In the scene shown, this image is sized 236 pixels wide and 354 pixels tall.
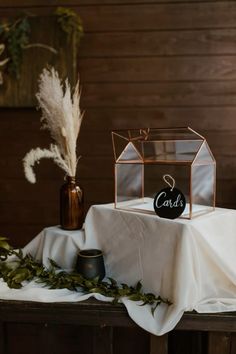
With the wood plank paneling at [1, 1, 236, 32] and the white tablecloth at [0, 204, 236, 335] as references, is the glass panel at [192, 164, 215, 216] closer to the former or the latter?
the white tablecloth at [0, 204, 236, 335]

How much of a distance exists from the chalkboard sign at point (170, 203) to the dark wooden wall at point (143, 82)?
1.31 m

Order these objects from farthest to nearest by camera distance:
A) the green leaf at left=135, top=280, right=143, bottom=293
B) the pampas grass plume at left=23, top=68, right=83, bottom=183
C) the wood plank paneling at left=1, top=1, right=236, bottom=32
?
the wood plank paneling at left=1, top=1, right=236, bottom=32, the pampas grass plume at left=23, top=68, right=83, bottom=183, the green leaf at left=135, top=280, right=143, bottom=293

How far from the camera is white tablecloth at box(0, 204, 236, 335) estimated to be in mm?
1203

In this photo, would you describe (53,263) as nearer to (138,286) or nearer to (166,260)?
(138,286)

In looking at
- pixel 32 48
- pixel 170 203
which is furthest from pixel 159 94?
pixel 170 203

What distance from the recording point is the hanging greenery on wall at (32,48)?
2.46m

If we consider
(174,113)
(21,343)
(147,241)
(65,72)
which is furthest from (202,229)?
(65,72)

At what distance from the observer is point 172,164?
1400 millimetres

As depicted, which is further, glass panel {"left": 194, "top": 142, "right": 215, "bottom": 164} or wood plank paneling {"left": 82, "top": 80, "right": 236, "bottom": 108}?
wood plank paneling {"left": 82, "top": 80, "right": 236, "bottom": 108}

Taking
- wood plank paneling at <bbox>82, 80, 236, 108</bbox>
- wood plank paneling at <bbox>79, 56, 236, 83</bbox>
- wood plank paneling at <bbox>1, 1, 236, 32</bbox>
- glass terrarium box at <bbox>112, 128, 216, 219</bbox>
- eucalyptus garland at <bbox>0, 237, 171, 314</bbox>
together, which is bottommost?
eucalyptus garland at <bbox>0, 237, 171, 314</bbox>

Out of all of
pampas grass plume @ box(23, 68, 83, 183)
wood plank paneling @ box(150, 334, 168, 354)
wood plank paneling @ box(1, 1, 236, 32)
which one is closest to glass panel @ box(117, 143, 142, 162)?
pampas grass plume @ box(23, 68, 83, 183)

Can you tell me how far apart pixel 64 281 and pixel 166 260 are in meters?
0.42

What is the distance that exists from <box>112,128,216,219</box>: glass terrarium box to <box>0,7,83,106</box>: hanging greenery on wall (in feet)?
3.93

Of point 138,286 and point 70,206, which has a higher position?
point 70,206
